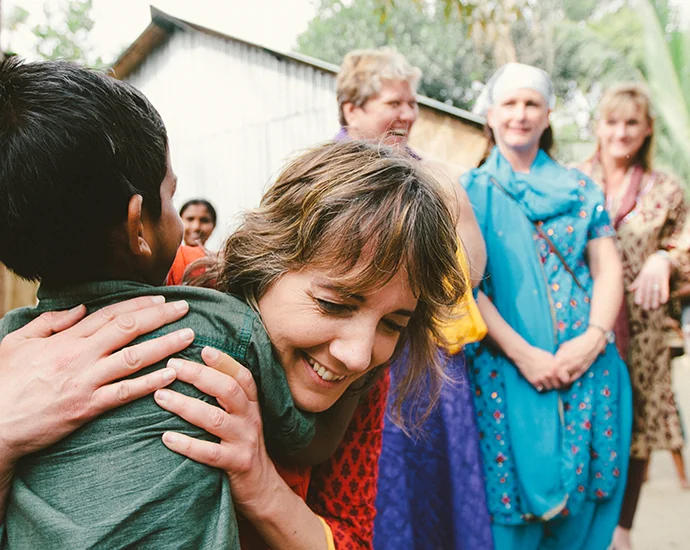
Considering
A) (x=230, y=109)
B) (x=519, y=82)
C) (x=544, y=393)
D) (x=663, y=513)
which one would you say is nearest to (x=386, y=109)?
(x=519, y=82)

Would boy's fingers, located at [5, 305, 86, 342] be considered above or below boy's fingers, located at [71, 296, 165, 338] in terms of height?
below

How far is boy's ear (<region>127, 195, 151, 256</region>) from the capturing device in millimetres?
1168

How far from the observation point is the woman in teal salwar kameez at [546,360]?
Answer: 8.46 feet

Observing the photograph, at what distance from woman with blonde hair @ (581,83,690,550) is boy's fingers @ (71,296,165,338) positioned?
305 centimetres

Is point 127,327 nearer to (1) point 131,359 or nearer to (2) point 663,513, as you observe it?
(1) point 131,359

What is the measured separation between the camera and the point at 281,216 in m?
1.43

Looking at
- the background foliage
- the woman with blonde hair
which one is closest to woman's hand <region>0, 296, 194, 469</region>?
the woman with blonde hair

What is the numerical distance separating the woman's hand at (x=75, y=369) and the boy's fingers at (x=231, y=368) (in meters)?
0.05

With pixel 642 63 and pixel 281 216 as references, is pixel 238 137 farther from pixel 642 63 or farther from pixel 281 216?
pixel 642 63

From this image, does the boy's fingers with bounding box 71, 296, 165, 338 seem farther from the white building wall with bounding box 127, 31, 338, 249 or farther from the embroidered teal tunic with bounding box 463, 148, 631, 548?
the white building wall with bounding box 127, 31, 338, 249

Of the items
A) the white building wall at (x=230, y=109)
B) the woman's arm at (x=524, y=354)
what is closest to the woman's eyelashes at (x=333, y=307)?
the woman's arm at (x=524, y=354)

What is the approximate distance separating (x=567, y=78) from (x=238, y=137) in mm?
15940

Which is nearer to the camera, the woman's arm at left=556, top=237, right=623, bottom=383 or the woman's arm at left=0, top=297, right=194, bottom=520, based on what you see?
the woman's arm at left=0, top=297, right=194, bottom=520

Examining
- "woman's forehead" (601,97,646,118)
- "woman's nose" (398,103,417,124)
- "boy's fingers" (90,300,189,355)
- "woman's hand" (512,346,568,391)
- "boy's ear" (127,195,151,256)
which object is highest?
"woman's forehead" (601,97,646,118)
